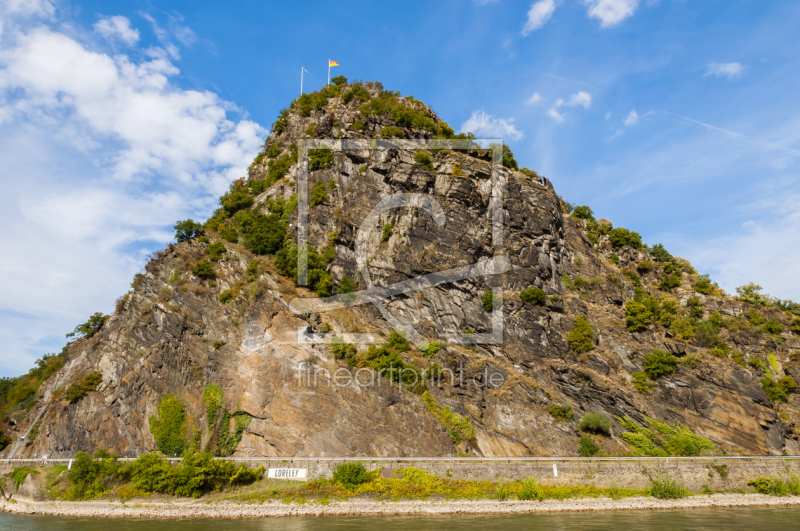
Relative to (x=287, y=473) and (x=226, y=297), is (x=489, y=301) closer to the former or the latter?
(x=287, y=473)

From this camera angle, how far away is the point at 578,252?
54281 millimetres

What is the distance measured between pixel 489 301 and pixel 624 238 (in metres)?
29.3

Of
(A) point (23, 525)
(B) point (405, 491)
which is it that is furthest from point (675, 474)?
(A) point (23, 525)

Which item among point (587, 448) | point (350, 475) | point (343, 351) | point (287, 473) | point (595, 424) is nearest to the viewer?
point (350, 475)

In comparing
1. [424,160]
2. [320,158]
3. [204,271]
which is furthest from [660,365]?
[204,271]

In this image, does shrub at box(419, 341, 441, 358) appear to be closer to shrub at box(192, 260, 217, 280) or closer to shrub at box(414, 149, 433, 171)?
shrub at box(192, 260, 217, 280)

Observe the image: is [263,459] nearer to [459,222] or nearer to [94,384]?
[94,384]

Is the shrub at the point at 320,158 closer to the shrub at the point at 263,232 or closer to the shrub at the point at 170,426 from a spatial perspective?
the shrub at the point at 263,232

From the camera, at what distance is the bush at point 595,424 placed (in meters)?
35.2

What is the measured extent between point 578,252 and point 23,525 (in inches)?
2191

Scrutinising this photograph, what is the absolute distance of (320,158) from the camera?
51625mm

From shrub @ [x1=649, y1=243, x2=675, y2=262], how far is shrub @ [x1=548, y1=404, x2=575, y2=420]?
3817cm

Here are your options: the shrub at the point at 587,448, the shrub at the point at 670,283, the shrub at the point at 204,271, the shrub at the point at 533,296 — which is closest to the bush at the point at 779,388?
the shrub at the point at 670,283

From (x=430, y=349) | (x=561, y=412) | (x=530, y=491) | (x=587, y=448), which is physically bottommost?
(x=530, y=491)
